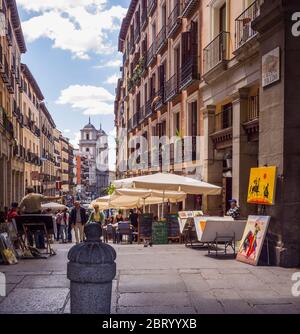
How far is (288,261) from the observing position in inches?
335

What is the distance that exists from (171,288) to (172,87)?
1760 cm

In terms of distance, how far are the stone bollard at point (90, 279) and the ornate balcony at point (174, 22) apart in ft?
62.1

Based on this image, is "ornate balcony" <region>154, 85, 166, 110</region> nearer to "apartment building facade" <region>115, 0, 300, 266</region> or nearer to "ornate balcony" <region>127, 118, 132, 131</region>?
"apartment building facade" <region>115, 0, 300, 266</region>

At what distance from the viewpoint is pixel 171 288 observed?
6.80 m

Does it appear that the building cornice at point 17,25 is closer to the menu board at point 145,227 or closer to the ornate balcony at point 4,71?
the ornate balcony at point 4,71

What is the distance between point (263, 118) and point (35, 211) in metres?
5.70

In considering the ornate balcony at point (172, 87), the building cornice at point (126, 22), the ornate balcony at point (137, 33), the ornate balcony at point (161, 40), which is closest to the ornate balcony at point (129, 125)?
the ornate balcony at point (137, 33)

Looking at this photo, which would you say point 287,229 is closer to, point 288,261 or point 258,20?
point 288,261

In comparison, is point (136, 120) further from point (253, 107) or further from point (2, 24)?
point (253, 107)

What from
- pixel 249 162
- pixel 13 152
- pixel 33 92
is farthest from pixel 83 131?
pixel 249 162

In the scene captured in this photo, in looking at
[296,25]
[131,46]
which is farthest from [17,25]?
[296,25]

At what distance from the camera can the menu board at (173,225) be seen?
49.2 feet

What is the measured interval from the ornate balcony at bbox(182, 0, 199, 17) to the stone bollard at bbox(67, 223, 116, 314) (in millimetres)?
16397

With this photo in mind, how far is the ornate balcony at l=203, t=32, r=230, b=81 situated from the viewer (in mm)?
15570
